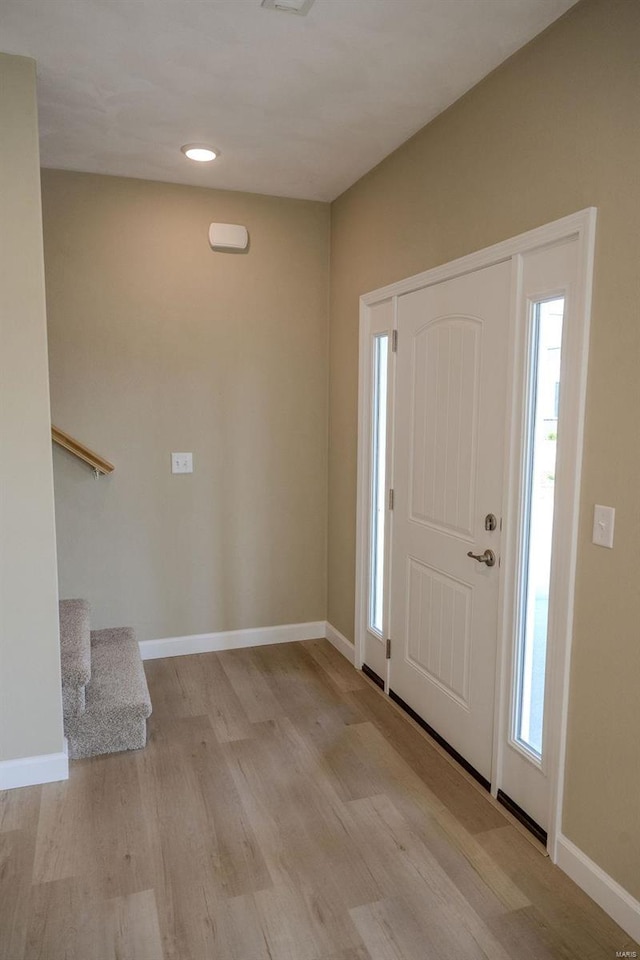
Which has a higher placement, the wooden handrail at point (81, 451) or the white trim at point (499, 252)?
the white trim at point (499, 252)

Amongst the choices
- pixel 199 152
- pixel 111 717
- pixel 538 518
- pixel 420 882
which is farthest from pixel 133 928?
pixel 199 152

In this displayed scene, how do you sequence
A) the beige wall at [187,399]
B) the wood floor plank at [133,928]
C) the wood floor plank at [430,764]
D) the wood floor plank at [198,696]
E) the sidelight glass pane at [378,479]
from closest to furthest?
the wood floor plank at [133,928] → the wood floor plank at [430,764] → the wood floor plank at [198,696] → the sidelight glass pane at [378,479] → the beige wall at [187,399]

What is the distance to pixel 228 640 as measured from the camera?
386 cm

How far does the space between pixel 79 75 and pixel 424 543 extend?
2.28 m

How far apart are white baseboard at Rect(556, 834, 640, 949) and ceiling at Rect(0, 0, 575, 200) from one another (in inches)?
100

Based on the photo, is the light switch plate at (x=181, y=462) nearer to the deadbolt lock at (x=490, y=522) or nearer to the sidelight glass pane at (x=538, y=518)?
the deadbolt lock at (x=490, y=522)

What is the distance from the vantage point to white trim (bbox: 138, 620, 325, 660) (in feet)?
12.2

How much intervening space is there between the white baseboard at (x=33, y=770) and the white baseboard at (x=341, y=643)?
5.41 ft

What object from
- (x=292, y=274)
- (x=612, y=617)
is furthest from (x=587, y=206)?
(x=292, y=274)

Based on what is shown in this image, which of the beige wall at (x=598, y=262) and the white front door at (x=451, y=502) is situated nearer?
the beige wall at (x=598, y=262)

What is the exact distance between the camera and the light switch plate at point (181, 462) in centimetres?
363

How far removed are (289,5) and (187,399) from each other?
2.07 m

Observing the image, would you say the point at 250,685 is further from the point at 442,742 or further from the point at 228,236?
the point at 228,236

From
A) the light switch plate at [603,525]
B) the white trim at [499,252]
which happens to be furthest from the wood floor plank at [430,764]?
the white trim at [499,252]
